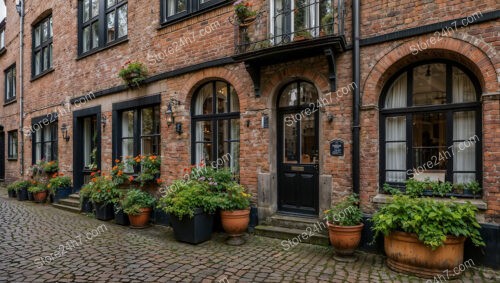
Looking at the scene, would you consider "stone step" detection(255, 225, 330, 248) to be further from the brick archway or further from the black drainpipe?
the brick archway

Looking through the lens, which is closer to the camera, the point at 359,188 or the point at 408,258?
the point at 408,258

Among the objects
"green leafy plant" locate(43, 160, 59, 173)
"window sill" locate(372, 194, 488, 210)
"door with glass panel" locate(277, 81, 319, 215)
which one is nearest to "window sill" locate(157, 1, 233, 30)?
"door with glass panel" locate(277, 81, 319, 215)

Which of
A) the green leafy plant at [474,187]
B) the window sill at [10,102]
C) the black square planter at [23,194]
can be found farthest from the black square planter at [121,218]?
the window sill at [10,102]

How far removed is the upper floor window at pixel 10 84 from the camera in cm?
1481

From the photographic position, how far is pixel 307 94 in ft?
20.7

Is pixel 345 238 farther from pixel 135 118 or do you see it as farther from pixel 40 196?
pixel 40 196

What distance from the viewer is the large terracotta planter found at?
4.20 metres

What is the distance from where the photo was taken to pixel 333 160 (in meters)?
5.62

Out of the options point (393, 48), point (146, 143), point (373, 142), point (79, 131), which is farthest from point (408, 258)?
point (79, 131)

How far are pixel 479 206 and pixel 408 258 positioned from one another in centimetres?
129

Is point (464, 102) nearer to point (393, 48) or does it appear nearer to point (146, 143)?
point (393, 48)

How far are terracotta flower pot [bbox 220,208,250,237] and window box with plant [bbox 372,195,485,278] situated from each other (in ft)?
7.92

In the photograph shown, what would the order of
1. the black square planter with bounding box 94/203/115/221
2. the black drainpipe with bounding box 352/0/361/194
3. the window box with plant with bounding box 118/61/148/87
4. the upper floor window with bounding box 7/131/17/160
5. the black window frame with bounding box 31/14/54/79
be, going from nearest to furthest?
1. the black drainpipe with bounding box 352/0/361/194
2. the black square planter with bounding box 94/203/115/221
3. the window box with plant with bounding box 118/61/148/87
4. the black window frame with bounding box 31/14/54/79
5. the upper floor window with bounding box 7/131/17/160

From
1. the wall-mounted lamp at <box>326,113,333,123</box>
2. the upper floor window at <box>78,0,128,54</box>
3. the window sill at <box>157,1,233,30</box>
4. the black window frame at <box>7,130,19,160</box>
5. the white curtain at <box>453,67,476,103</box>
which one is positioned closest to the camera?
the white curtain at <box>453,67,476,103</box>
